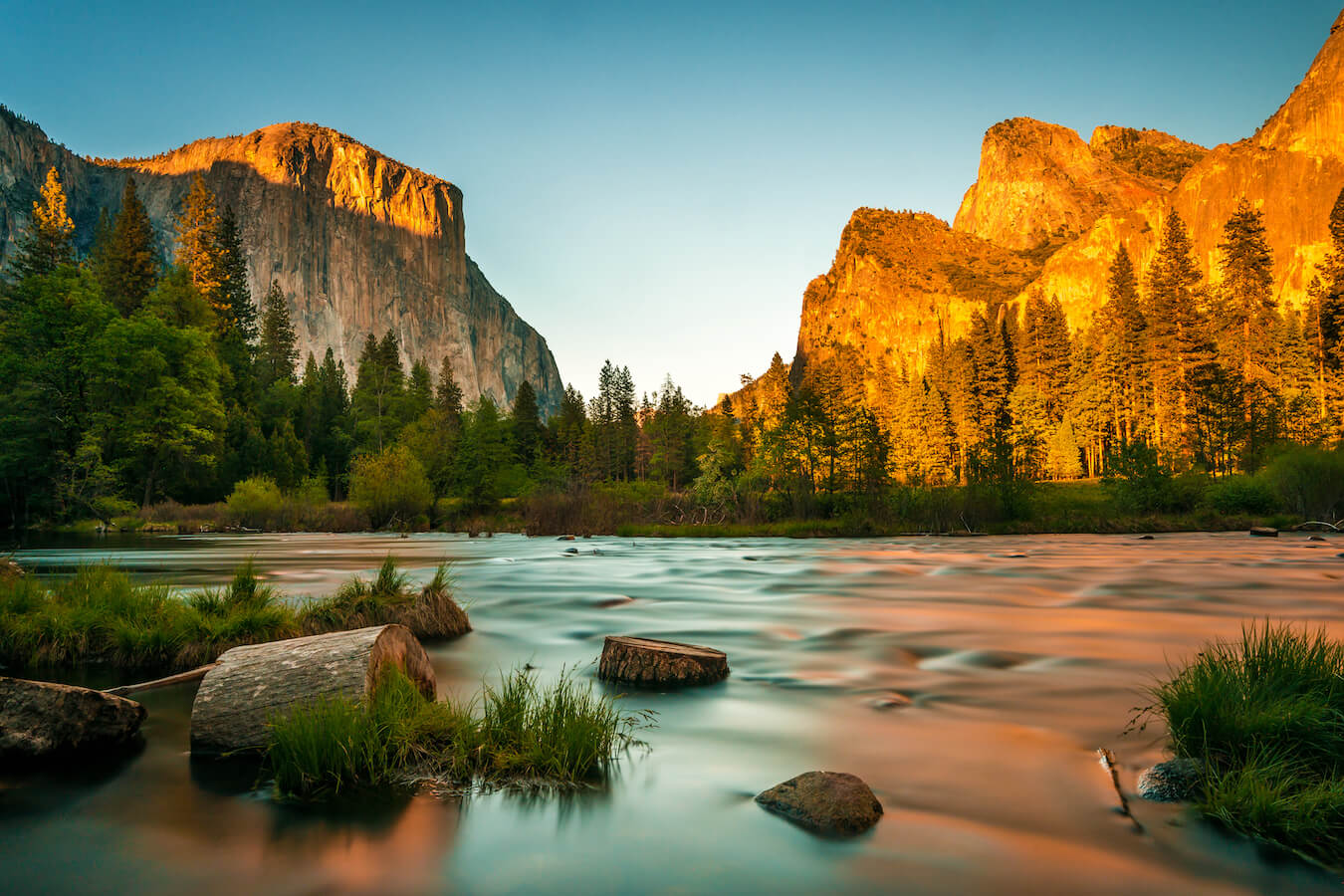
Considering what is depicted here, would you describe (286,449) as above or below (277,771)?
above

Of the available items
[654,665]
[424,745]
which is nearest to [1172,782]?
[654,665]

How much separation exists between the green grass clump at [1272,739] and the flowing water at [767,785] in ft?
0.74

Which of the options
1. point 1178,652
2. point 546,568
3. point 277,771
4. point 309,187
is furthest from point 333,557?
point 309,187

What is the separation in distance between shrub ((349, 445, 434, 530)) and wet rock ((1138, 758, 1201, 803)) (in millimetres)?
49274

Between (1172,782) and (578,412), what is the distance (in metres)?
99.2

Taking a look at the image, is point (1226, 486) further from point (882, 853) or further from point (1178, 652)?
point (882, 853)

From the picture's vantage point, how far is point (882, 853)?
3463 millimetres

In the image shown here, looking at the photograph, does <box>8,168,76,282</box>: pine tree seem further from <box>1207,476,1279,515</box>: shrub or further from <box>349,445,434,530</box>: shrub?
<box>1207,476,1279,515</box>: shrub

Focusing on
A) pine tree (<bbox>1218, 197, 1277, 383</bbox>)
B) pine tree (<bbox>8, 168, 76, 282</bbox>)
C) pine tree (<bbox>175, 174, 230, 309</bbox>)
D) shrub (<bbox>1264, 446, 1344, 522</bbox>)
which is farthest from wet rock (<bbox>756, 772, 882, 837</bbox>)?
pine tree (<bbox>175, 174, 230, 309</bbox>)

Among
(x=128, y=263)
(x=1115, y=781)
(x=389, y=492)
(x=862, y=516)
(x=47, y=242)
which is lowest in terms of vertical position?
(x=1115, y=781)

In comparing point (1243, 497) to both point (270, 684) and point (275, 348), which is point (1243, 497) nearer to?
point (270, 684)

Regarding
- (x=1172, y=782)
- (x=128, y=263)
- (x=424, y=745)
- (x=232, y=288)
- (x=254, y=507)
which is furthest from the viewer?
(x=232, y=288)

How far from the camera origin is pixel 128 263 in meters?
65.9

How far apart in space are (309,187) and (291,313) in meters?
43.6
